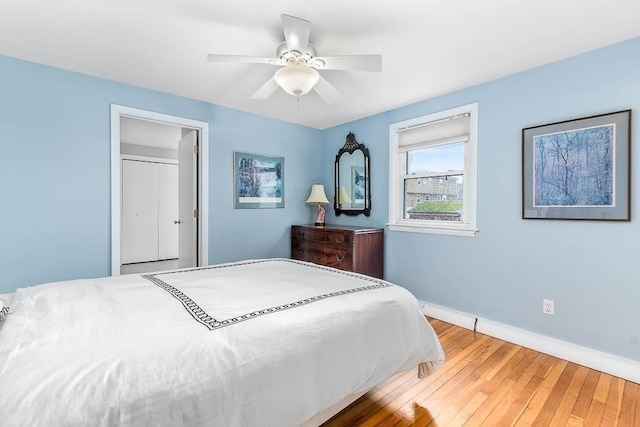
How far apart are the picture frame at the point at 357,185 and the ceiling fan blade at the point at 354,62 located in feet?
6.67

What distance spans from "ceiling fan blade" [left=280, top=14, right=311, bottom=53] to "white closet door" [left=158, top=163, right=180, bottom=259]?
16.5 ft

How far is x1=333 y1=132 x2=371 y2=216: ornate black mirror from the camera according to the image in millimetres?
3857

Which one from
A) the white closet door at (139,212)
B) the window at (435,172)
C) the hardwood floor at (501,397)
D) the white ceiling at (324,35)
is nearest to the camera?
the hardwood floor at (501,397)

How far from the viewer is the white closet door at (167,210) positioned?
5980 mm

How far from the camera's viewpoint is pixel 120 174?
3.13m

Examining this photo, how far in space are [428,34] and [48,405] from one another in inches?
98.9

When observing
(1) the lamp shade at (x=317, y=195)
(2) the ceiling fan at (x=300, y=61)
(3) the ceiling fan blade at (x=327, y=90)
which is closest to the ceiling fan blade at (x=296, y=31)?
(2) the ceiling fan at (x=300, y=61)

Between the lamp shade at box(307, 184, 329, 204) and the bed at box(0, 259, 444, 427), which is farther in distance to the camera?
the lamp shade at box(307, 184, 329, 204)

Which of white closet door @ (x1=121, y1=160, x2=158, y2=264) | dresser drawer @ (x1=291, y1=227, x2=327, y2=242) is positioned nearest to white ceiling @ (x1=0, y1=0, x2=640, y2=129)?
dresser drawer @ (x1=291, y1=227, x2=327, y2=242)

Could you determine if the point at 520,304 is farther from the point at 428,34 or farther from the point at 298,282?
the point at 428,34

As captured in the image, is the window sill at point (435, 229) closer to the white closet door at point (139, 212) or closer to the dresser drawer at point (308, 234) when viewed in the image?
the dresser drawer at point (308, 234)

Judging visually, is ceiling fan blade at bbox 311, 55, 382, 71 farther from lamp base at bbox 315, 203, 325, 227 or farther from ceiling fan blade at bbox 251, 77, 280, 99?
lamp base at bbox 315, 203, 325, 227

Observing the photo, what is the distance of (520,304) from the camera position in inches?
102

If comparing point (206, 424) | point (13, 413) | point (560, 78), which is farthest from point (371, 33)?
point (13, 413)
